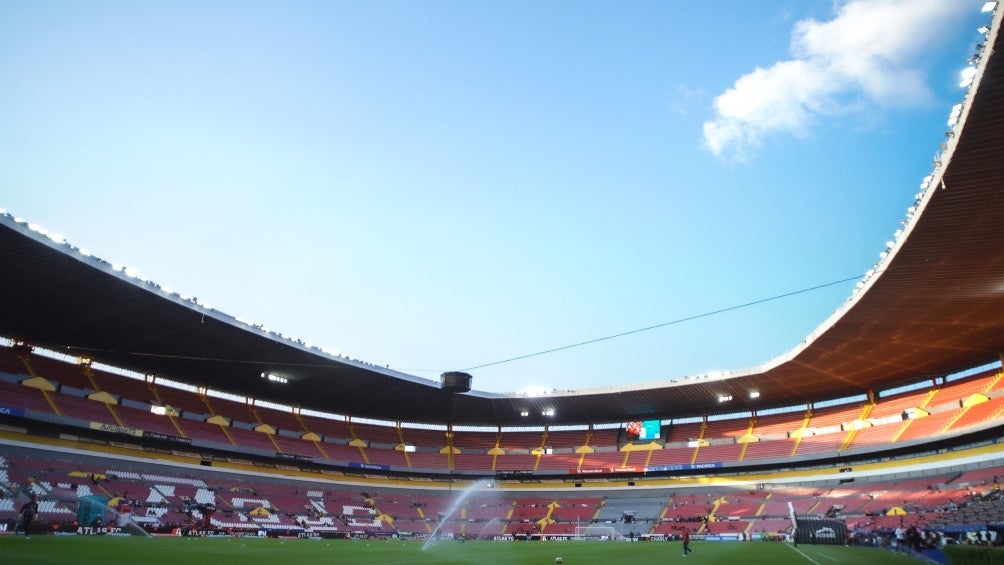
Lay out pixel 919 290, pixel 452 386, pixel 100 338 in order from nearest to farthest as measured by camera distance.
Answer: pixel 919 290, pixel 100 338, pixel 452 386

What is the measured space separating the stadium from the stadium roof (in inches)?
6.8

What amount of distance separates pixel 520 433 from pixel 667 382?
2127 cm

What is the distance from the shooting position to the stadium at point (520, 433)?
28.3 meters

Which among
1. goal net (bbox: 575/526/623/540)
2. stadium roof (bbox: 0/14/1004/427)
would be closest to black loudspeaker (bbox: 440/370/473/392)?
stadium roof (bbox: 0/14/1004/427)

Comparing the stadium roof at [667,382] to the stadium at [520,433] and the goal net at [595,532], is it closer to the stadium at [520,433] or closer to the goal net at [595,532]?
the stadium at [520,433]

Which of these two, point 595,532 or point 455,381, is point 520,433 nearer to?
point 595,532

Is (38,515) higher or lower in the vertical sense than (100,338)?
lower

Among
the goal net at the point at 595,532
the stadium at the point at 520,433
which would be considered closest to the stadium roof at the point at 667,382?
the stadium at the point at 520,433

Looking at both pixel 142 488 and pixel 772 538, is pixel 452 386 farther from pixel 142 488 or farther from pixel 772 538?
pixel 772 538

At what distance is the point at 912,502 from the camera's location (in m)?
42.2

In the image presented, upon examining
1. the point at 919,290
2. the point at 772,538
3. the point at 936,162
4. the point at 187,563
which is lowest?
the point at 772,538

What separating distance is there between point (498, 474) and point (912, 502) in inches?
1441

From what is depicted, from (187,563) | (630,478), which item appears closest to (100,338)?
(187,563)

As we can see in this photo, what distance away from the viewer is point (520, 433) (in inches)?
2709
